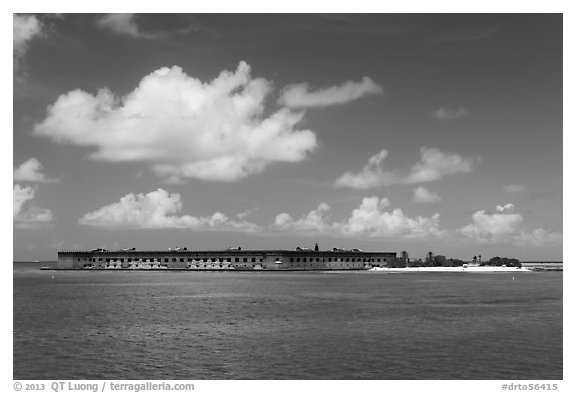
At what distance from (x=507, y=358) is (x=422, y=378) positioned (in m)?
9.90

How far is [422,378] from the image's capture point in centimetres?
3850

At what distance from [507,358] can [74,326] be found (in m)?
44.0

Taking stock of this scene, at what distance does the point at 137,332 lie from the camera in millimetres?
57531

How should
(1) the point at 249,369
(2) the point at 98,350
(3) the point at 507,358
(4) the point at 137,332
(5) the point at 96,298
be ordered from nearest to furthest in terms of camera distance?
(1) the point at 249,369 → (3) the point at 507,358 → (2) the point at 98,350 → (4) the point at 137,332 → (5) the point at 96,298

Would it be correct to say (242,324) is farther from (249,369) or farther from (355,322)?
(249,369)

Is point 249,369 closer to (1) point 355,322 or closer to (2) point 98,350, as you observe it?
(2) point 98,350

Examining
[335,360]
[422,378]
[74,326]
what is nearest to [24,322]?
[74,326]

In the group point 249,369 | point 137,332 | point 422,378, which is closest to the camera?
point 422,378

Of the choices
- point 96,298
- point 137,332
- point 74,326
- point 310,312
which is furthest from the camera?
point 96,298

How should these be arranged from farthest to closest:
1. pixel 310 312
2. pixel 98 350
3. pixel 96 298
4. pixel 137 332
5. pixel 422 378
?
pixel 96 298
pixel 310 312
pixel 137 332
pixel 98 350
pixel 422 378

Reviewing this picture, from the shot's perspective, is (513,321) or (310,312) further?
(310,312)
